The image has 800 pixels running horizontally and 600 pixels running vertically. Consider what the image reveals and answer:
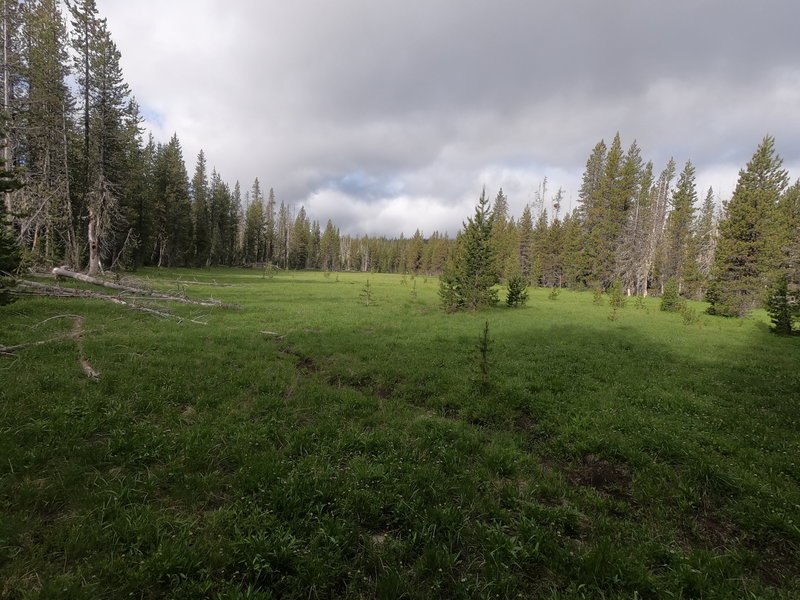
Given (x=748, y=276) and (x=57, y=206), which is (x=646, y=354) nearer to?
(x=748, y=276)

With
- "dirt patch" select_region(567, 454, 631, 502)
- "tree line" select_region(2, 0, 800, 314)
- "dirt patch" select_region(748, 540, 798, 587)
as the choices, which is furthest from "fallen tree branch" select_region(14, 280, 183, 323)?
"dirt patch" select_region(748, 540, 798, 587)

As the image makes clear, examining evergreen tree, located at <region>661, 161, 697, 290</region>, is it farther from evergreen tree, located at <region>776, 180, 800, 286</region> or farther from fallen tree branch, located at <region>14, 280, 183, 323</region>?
fallen tree branch, located at <region>14, 280, 183, 323</region>

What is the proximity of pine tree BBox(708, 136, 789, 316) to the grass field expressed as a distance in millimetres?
24743

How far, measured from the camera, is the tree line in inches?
969

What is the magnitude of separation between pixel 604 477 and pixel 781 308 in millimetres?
24874

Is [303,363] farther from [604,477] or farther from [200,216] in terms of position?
[200,216]

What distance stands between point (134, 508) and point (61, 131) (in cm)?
3741

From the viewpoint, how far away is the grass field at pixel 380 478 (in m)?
3.55

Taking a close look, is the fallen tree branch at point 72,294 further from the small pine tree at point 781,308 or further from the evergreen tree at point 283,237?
the evergreen tree at point 283,237

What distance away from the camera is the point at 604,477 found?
5711 mm

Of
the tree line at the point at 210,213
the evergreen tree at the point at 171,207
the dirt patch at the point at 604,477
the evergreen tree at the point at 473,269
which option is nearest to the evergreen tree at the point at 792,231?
the tree line at the point at 210,213

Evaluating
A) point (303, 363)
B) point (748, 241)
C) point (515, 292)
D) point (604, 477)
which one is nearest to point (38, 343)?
point (303, 363)

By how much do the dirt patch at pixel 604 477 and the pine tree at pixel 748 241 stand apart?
32.8 meters

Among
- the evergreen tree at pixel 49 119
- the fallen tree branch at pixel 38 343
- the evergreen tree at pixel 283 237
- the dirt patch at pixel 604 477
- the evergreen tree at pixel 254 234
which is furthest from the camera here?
the evergreen tree at pixel 283 237
